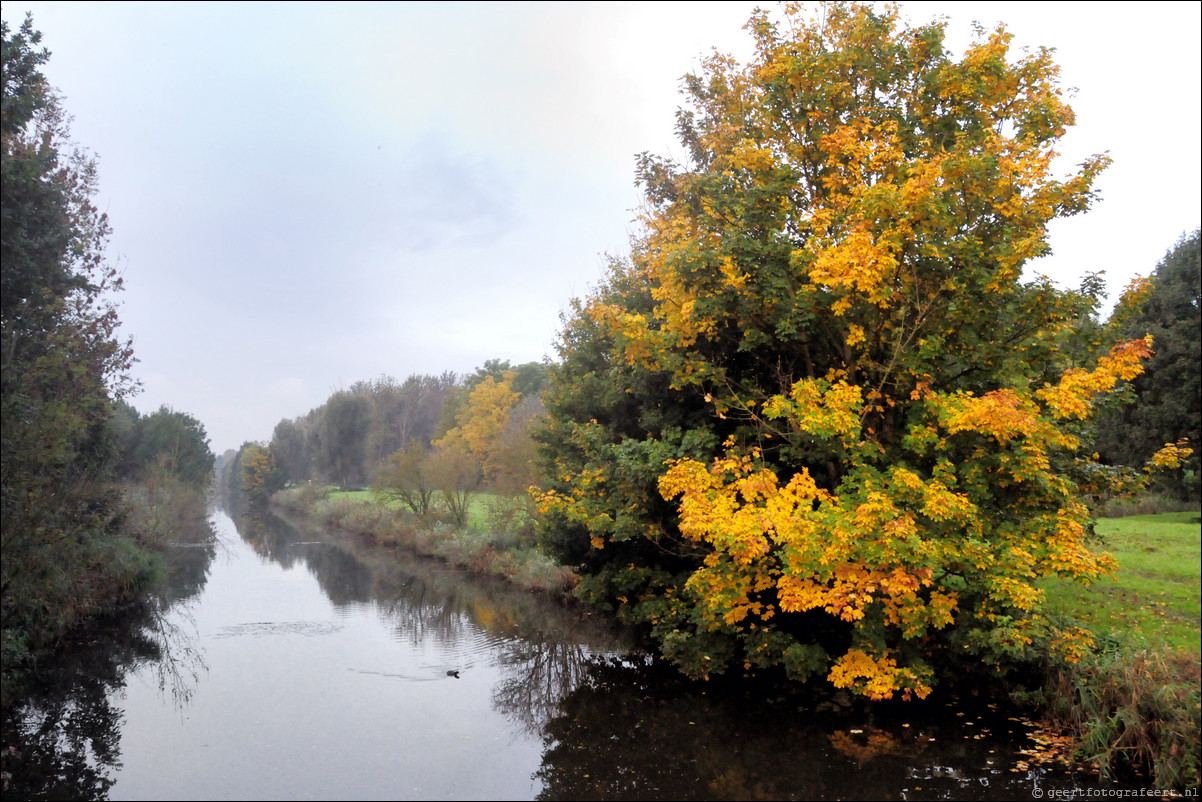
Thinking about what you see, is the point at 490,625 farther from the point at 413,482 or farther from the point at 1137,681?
the point at 413,482

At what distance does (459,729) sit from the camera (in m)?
11.3

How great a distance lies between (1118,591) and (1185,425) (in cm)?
1256

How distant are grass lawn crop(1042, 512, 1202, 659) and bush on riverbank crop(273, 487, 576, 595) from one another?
465 inches

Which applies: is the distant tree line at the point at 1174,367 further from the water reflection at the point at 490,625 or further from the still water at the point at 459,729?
the water reflection at the point at 490,625

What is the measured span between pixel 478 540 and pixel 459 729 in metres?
17.7

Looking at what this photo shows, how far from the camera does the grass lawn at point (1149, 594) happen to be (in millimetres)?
11484

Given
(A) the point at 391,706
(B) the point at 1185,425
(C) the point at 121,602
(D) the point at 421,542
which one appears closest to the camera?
(A) the point at 391,706

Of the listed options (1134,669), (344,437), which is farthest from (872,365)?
(344,437)

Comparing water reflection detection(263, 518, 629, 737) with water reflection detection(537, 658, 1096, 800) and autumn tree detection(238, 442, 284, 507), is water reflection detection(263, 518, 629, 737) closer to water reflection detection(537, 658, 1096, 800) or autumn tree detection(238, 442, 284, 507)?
water reflection detection(537, 658, 1096, 800)

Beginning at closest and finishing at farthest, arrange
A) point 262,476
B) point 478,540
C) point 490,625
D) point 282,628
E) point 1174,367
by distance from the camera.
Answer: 1. point 282,628
2. point 490,625
3. point 1174,367
4. point 478,540
5. point 262,476

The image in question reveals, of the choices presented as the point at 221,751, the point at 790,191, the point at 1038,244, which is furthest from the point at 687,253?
the point at 221,751

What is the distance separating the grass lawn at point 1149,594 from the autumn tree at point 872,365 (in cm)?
229

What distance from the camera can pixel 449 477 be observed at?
34031 mm

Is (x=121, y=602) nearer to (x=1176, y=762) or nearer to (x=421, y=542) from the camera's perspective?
(x=421, y=542)
